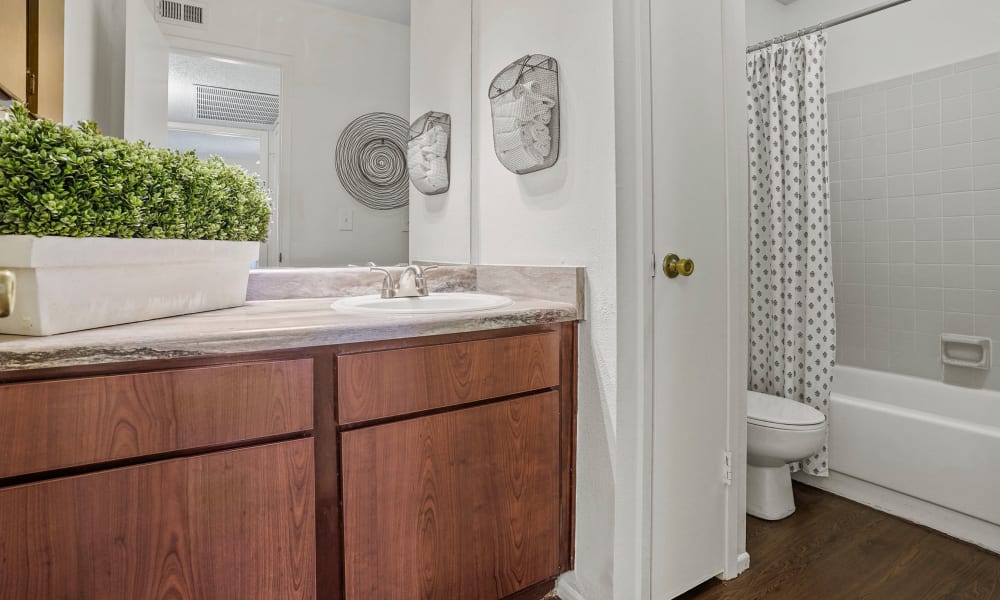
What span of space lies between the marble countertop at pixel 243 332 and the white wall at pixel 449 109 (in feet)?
1.98

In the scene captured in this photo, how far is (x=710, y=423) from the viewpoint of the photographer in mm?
1493

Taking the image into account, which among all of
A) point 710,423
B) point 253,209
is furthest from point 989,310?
point 253,209

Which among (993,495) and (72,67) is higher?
(72,67)

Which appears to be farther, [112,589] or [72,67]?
[72,67]

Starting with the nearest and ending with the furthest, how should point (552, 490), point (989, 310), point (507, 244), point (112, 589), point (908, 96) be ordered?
point (112, 589), point (552, 490), point (507, 244), point (989, 310), point (908, 96)

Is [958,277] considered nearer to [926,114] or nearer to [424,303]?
[926,114]

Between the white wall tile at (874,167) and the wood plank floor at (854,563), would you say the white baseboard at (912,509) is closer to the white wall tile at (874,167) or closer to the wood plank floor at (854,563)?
the wood plank floor at (854,563)

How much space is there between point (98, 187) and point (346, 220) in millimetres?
804

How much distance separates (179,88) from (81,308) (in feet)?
2.54

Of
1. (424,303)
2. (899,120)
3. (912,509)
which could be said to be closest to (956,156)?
(899,120)

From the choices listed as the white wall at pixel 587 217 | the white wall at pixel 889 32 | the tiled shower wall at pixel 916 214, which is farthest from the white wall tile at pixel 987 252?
the white wall at pixel 587 217

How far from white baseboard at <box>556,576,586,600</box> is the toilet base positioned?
93cm

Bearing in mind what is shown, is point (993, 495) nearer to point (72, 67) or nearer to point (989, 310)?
point (989, 310)

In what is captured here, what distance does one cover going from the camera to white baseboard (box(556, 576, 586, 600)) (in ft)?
4.71
